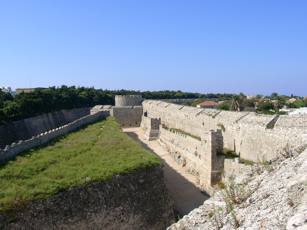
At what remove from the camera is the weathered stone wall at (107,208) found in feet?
43.6

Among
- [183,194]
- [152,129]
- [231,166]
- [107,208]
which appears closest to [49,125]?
[152,129]

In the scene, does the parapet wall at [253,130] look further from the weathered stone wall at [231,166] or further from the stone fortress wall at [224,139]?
the weathered stone wall at [231,166]

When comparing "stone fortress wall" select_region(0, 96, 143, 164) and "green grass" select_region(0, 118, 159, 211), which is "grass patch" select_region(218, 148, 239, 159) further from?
"stone fortress wall" select_region(0, 96, 143, 164)

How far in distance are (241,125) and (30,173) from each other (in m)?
9.10

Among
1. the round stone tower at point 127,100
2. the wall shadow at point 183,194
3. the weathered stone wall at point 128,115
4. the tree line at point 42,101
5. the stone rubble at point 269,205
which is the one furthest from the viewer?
the round stone tower at point 127,100

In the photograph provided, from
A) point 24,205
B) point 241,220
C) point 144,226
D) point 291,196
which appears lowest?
point 144,226

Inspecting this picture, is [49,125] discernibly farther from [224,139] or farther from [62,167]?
[62,167]

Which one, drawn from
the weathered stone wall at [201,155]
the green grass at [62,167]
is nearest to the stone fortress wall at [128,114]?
the weathered stone wall at [201,155]

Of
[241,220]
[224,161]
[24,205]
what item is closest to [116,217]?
[24,205]

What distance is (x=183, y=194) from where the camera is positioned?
2212cm

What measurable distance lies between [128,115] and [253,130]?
31.5 meters

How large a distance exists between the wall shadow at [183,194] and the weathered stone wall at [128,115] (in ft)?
74.7

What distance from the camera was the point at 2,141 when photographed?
31.2 metres

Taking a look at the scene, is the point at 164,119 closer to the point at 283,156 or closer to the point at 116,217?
the point at 116,217
